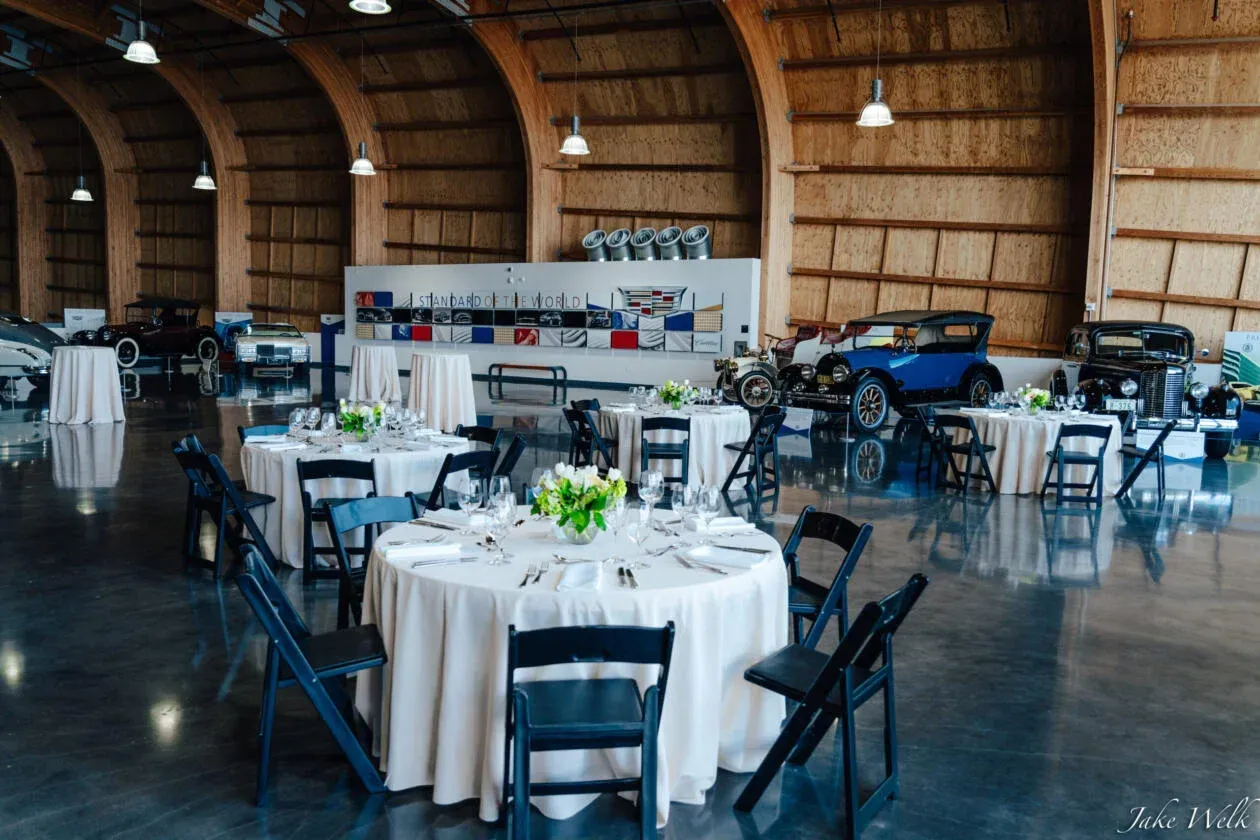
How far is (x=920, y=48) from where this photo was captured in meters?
14.6

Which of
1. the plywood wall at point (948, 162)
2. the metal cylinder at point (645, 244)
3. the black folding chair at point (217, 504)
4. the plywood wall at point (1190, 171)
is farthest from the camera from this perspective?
the metal cylinder at point (645, 244)

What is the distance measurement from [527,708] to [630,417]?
5661 mm

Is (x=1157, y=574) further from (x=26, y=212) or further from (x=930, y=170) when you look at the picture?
(x=26, y=212)

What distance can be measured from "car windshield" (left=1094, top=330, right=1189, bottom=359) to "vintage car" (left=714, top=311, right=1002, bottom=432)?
5.37 feet

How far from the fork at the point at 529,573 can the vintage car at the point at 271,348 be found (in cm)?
1640

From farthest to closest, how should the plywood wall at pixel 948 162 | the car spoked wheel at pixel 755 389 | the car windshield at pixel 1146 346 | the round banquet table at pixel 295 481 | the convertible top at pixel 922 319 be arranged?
the plywood wall at pixel 948 162 < the car spoked wheel at pixel 755 389 < the convertible top at pixel 922 319 < the car windshield at pixel 1146 346 < the round banquet table at pixel 295 481

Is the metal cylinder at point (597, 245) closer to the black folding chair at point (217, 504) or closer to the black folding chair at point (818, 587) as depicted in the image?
the black folding chair at point (217, 504)

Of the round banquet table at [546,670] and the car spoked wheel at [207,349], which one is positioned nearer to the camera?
the round banquet table at [546,670]

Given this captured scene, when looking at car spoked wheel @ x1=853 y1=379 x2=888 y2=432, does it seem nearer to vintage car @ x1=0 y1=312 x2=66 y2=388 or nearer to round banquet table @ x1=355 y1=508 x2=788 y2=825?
round banquet table @ x1=355 y1=508 x2=788 y2=825

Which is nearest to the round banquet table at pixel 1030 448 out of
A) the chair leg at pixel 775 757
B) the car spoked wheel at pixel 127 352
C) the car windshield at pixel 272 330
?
the chair leg at pixel 775 757

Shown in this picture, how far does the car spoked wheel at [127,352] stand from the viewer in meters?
19.4

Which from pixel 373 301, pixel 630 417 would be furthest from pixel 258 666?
pixel 373 301

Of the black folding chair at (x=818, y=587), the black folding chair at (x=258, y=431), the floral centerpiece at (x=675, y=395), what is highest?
the floral centerpiece at (x=675, y=395)

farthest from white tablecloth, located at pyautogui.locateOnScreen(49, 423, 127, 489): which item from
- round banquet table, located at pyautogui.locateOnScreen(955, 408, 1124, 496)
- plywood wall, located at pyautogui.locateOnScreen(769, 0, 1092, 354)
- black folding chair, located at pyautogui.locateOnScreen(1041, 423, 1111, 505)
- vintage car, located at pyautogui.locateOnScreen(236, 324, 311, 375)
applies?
plywood wall, located at pyautogui.locateOnScreen(769, 0, 1092, 354)
